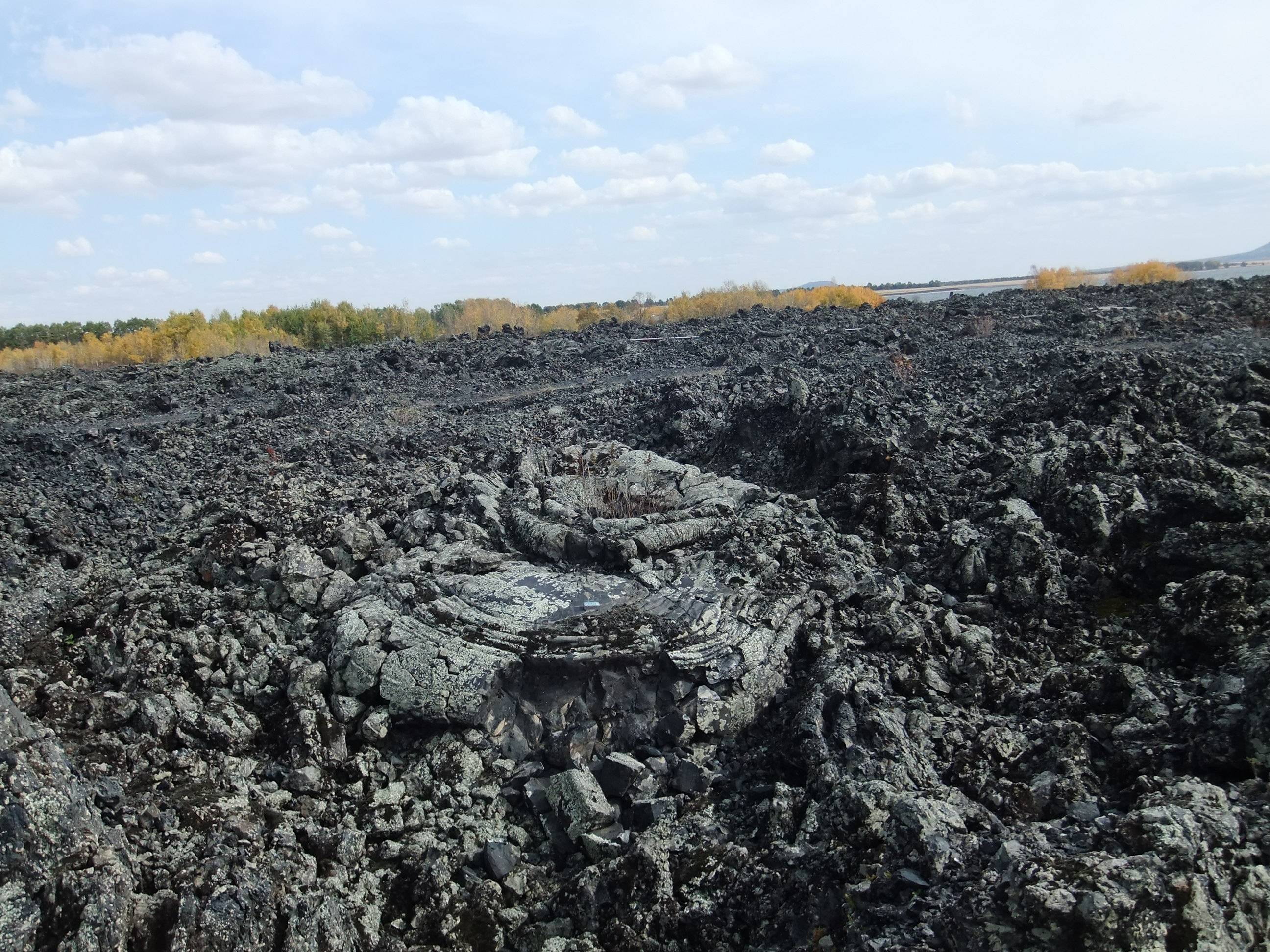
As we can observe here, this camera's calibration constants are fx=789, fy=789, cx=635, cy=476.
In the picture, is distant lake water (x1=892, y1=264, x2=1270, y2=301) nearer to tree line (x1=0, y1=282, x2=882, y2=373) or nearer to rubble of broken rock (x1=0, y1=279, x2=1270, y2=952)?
tree line (x1=0, y1=282, x2=882, y2=373)

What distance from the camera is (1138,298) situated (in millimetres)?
22422

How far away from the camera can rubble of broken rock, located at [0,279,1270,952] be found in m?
3.91

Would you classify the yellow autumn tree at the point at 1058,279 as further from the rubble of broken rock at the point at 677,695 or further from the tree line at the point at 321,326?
the rubble of broken rock at the point at 677,695

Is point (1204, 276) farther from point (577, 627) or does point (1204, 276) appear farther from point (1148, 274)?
point (577, 627)

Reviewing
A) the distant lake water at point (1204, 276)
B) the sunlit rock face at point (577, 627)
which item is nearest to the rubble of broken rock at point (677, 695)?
the sunlit rock face at point (577, 627)

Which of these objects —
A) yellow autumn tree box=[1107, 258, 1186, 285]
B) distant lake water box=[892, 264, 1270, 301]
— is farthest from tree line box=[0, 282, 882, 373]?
yellow autumn tree box=[1107, 258, 1186, 285]

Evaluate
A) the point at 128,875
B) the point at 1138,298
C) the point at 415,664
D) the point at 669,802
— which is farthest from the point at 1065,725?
the point at 1138,298

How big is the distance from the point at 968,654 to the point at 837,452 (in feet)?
15.4

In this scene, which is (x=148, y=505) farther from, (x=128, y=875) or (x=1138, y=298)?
(x=1138, y=298)

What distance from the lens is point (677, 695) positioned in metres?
5.78

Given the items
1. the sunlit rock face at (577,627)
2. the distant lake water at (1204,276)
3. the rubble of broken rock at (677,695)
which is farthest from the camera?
the distant lake water at (1204,276)

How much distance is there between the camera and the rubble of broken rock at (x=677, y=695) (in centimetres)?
391

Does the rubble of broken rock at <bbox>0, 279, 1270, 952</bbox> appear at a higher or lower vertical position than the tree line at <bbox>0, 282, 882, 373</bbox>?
lower

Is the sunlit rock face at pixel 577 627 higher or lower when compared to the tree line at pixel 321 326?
lower
